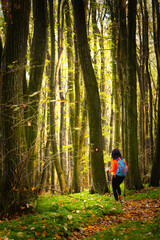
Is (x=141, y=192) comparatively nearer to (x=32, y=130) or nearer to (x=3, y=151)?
(x=32, y=130)

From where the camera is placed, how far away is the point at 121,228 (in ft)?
16.0

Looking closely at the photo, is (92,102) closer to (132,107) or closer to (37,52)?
(132,107)

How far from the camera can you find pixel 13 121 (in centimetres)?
531

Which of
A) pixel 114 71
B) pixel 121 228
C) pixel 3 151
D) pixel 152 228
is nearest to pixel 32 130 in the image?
pixel 3 151

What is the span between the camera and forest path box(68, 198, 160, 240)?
16.9 ft

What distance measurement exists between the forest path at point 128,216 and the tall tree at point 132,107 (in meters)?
1.62

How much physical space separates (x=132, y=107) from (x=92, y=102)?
182cm

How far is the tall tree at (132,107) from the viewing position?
961 centimetres

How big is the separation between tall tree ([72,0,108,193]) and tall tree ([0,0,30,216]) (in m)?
3.89

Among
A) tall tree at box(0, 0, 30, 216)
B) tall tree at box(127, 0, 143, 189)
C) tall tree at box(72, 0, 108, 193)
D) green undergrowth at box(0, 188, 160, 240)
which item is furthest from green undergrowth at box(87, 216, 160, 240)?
tall tree at box(127, 0, 143, 189)

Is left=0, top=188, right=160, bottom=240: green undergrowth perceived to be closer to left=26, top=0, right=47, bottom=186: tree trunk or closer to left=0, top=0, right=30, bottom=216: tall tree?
left=0, top=0, right=30, bottom=216: tall tree

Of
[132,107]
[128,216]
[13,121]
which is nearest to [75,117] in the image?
[132,107]

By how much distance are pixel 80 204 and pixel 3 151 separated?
9.97 ft

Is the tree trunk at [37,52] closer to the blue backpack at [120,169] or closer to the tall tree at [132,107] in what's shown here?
the blue backpack at [120,169]
